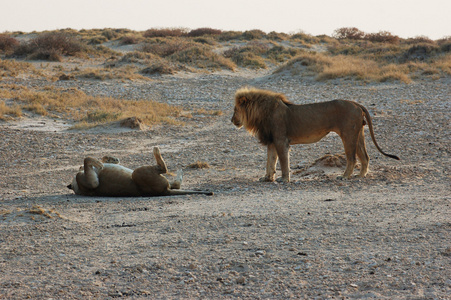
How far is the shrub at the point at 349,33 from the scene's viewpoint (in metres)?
57.8

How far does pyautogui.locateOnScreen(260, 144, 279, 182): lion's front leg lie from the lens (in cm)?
984

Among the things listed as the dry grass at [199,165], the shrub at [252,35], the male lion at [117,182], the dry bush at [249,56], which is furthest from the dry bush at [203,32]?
the male lion at [117,182]

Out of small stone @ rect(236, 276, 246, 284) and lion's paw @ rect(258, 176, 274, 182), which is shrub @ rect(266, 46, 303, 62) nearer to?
lion's paw @ rect(258, 176, 274, 182)

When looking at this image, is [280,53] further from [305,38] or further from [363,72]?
[363,72]

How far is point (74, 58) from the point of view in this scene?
115ft

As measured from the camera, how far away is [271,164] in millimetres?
9883

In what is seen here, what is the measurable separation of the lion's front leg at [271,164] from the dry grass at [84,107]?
8102 millimetres

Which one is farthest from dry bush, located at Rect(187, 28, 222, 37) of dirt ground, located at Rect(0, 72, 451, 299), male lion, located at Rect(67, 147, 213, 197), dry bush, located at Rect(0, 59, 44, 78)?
male lion, located at Rect(67, 147, 213, 197)

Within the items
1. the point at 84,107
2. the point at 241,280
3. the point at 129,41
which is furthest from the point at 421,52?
the point at 241,280

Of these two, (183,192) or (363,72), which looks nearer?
(183,192)

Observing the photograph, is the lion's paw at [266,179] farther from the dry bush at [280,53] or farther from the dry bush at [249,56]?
the dry bush at [280,53]

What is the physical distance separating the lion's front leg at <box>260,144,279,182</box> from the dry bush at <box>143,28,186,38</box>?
46363 mm

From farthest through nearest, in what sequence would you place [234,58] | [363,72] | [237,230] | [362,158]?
[234,58] < [363,72] < [362,158] < [237,230]

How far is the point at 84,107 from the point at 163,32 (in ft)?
126
